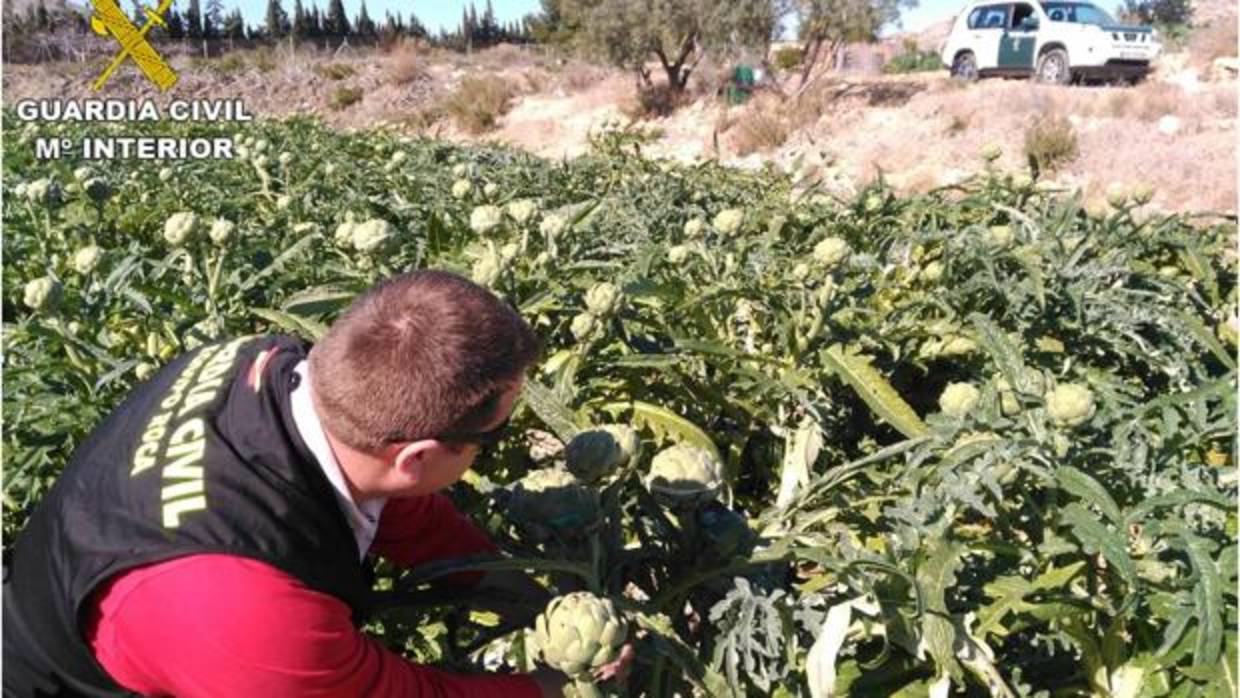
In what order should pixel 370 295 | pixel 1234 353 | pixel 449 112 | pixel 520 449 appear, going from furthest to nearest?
pixel 449 112 → pixel 1234 353 → pixel 520 449 → pixel 370 295

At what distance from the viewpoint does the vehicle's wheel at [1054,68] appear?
859 inches

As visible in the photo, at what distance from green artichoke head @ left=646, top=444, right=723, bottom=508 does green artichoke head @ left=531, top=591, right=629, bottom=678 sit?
278 mm

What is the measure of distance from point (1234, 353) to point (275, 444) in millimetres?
2780

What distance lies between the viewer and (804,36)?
23344mm

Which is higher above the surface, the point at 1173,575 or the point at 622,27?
the point at 622,27

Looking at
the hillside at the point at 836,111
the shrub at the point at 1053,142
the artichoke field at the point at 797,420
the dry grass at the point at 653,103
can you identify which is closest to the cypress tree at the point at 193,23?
the hillside at the point at 836,111

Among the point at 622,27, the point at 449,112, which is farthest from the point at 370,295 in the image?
the point at 449,112

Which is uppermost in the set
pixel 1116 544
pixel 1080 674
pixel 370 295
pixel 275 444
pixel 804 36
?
pixel 804 36

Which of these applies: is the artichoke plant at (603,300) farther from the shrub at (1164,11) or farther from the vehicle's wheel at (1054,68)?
the shrub at (1164,11)

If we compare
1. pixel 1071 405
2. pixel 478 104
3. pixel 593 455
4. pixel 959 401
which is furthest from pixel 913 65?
pixel 593 455

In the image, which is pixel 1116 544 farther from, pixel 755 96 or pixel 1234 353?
pixel 755 96

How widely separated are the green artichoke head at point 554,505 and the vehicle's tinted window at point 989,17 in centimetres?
2387

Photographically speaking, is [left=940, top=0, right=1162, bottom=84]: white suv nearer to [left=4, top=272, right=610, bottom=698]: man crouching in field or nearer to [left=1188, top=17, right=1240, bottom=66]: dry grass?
[left=1188, top=17, right=1240, bottom=66]: dry grass

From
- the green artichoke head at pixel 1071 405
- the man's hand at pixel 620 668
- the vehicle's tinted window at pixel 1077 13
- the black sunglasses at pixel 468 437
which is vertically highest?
the vehicle's tinted window at pixel 1077 13
